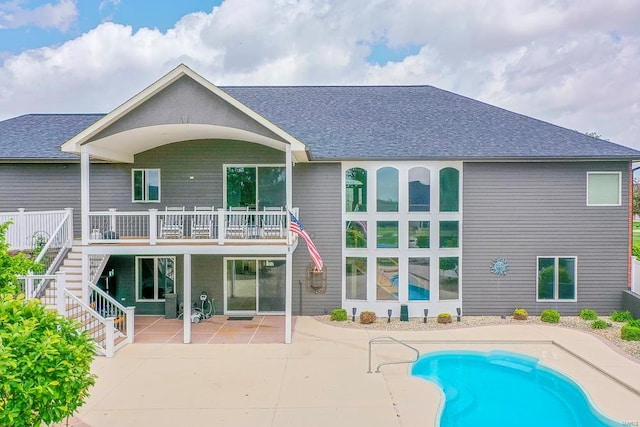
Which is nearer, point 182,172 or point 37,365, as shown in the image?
point 37,365

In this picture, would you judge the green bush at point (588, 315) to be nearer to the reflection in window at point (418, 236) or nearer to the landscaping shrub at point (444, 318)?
the landscaping shrub at point (444, 318)

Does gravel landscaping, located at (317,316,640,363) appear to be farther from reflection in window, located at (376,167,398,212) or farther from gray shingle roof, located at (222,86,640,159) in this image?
gray shingle roof, located at (222,86,640,159)

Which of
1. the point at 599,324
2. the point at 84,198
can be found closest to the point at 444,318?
the point at 599,324

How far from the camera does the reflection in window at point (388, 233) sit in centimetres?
1384

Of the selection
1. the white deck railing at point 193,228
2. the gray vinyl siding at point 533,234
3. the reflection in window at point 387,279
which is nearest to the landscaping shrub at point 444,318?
the gray vinyl siding at point 533,234

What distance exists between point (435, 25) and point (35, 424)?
73.4 feet

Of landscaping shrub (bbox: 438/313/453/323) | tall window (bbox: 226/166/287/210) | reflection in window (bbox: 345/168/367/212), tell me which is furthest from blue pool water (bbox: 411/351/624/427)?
tall window (bbox: 226/166/287/210)

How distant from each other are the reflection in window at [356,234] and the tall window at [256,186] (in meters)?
2.45

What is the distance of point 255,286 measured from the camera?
14.2 m

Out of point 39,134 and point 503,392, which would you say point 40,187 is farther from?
point 503,392

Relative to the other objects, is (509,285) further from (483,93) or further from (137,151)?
(483,93)

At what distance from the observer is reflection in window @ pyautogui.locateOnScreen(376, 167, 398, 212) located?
13.8 m

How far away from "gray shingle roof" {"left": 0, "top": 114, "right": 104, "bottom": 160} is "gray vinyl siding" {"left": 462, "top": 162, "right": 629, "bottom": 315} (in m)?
13.8

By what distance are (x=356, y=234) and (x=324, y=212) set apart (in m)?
1.32
